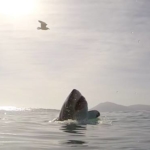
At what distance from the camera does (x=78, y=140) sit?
880cm

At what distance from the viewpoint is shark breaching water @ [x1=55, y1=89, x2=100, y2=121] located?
1477 centimetres

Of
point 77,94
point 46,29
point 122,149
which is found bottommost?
point 122,149

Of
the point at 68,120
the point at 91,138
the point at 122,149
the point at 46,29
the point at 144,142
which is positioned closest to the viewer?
the point at 122,149

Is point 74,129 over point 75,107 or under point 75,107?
under

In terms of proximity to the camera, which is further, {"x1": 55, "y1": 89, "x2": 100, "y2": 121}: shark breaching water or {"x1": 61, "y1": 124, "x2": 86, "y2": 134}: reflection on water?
{"x1": 55, "y1": 89, "x2": 100, "y2": 121}: shark breaching water

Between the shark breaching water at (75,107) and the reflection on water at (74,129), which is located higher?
the shark breaching water at (75,107)

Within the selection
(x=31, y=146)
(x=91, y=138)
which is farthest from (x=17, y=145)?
(x=91, y=138)

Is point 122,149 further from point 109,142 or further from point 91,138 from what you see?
point 91,138

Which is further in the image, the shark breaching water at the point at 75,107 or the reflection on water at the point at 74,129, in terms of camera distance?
the shark breaching water at the point at 75,107

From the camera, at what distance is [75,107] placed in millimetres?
14781

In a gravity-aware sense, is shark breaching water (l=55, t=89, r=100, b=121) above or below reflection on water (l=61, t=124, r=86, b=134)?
Answer: above

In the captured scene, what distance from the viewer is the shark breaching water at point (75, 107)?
14.8 meters

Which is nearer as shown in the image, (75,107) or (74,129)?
(74,129)

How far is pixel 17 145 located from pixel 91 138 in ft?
7.57
